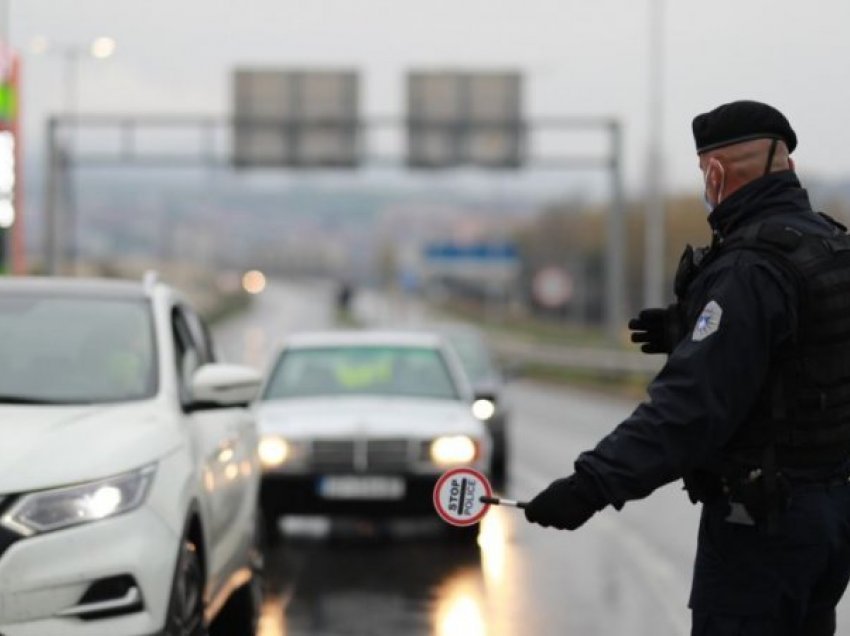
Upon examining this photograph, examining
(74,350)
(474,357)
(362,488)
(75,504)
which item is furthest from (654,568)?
(474,357)

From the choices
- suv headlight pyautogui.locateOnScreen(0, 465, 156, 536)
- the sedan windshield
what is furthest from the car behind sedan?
the sedan windshield

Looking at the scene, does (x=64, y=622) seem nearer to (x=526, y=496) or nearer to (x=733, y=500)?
(x=733, y=500)

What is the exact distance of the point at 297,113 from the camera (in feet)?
156

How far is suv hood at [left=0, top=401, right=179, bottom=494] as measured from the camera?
600cm

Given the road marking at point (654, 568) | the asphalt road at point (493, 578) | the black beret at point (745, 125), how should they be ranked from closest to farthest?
the black beret at point (745, 125), the asphalt road at point (493, 578), the road marking at point (654, 568)

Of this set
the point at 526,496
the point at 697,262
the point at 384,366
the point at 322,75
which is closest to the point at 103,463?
the point at 697,262

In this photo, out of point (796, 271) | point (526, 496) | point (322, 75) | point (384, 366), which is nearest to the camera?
point (796, 271)

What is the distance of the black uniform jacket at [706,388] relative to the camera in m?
4.00

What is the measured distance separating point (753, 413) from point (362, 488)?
8034mm

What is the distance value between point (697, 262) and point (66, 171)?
44.7 metres

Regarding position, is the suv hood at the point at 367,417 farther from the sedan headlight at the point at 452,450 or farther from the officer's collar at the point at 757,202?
the officer's collar at the point at 757,202

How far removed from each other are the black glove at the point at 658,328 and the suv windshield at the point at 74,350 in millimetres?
2979

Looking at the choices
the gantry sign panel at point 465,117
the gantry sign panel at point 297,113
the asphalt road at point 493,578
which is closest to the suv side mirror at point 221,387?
the asphalt road at point 493,578

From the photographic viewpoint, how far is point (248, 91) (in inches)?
1869
